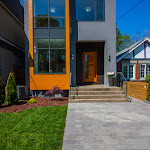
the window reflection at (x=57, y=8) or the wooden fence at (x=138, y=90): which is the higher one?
the window reflection at (x=57, y=8)

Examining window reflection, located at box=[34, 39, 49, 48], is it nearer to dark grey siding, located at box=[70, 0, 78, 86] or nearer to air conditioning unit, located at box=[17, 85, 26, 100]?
dark grey siding, located at box=[70, 0, 78, 86]

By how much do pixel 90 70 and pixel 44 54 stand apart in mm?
4031

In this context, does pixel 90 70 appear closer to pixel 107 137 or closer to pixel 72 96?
pixel 72 96

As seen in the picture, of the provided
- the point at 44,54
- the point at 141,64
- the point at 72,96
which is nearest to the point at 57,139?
the point at 72,96

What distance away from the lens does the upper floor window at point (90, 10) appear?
8.42 metres

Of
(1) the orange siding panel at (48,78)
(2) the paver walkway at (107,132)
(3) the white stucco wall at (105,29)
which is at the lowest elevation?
(2) the paver walkway at (107,132)

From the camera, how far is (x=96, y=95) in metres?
6.88

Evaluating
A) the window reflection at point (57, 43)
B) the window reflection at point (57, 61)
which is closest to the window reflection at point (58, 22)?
the window reflection at point (57, 43)

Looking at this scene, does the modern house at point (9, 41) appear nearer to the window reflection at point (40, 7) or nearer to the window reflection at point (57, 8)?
the window reflection at point (40, 7)

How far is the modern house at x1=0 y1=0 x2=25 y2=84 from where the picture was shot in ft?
27.7

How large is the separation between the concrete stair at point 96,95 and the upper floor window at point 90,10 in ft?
15.5

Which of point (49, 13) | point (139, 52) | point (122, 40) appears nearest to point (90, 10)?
point (49, 13)

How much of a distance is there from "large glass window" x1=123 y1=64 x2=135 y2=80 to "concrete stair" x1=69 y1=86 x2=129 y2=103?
16.7ft

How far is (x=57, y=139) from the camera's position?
9.29 feet
